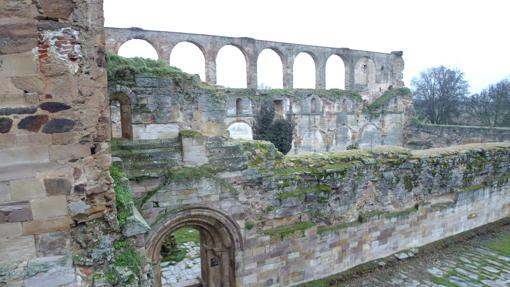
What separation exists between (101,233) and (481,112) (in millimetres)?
40766

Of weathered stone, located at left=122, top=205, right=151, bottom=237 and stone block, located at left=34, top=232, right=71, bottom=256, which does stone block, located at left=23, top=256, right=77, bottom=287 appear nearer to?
stone block, located at left=34, top=232, right=71, bottom=256

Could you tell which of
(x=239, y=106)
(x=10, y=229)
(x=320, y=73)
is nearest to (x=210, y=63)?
(x=239, y=106)

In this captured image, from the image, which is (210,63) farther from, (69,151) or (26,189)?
(26,189)

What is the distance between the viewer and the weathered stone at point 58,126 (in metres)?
3.03

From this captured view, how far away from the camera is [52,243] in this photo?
3.15 meters

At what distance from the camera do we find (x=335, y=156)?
344 inches

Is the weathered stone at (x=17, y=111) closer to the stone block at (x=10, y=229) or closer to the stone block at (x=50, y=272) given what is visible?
the stone block at (x=10, y=229)

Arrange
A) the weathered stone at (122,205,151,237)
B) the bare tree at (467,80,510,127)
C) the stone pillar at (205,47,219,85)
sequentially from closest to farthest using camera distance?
the weathered stone at (122,205,151,237) → the stone pillar at (205,47,219,85) → the bare tree at (467,80,510,127)

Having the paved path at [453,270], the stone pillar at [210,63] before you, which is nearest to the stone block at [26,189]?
the paved path at [453,270]

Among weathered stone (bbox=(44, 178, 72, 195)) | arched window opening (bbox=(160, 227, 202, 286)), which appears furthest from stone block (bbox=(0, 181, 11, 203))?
arched window opening (bbox=(160, 227, 202, 286))

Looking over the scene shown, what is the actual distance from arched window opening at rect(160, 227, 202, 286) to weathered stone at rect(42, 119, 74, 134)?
16.6 feet

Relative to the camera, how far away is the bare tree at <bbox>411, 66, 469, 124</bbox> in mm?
37500

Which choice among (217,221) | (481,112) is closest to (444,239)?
(217,221)

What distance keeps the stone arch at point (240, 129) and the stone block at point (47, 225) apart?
17943mm
